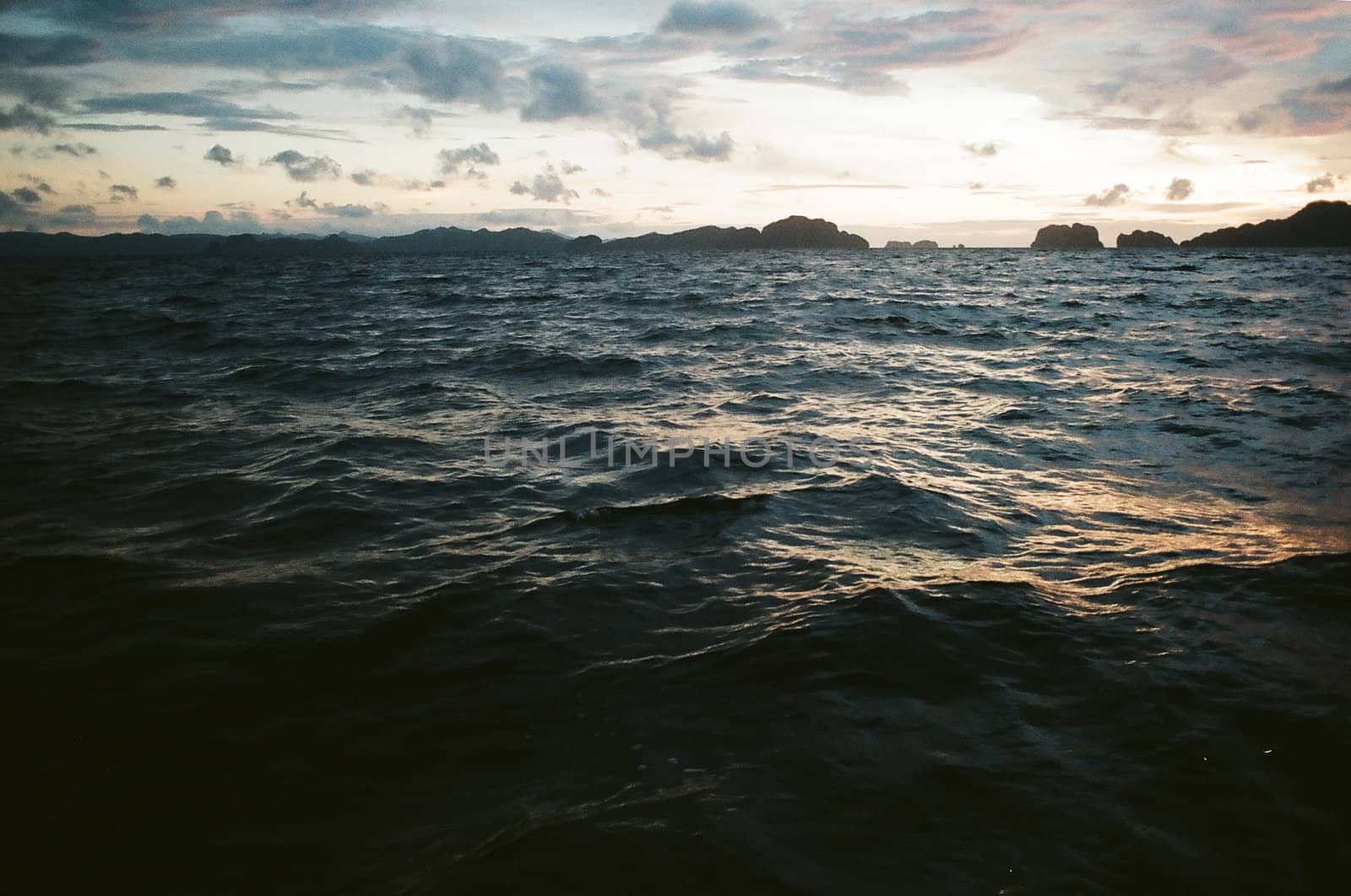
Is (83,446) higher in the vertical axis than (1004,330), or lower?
lower

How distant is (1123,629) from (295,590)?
20.6ft

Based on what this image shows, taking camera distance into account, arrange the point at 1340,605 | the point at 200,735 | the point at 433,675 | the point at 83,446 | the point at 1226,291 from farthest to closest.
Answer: the point at 1226,291 < the point at 83,446 < the point at 1340,605 < the point at 433,675 < the point at 200,735

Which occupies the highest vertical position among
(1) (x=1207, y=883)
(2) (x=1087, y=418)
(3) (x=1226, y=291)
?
(3) (x=1226, y=291)

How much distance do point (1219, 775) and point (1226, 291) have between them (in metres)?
44.8

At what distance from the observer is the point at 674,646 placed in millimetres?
5098

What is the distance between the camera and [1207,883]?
3.17m

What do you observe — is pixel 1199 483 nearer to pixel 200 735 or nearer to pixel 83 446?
pixel 200 735

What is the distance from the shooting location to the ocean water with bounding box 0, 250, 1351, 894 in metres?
3.38

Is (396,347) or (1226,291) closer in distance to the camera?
(396,347)

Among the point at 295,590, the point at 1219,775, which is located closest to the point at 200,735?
the point at 295,590

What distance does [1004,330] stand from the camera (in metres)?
24.8

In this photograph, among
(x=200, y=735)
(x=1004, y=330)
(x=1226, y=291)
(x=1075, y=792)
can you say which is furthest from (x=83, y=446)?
(x=1226, y=291)

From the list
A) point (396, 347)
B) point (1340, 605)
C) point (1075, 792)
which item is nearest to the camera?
point (1075, 792)

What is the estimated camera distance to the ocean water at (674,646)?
3.38 metres
